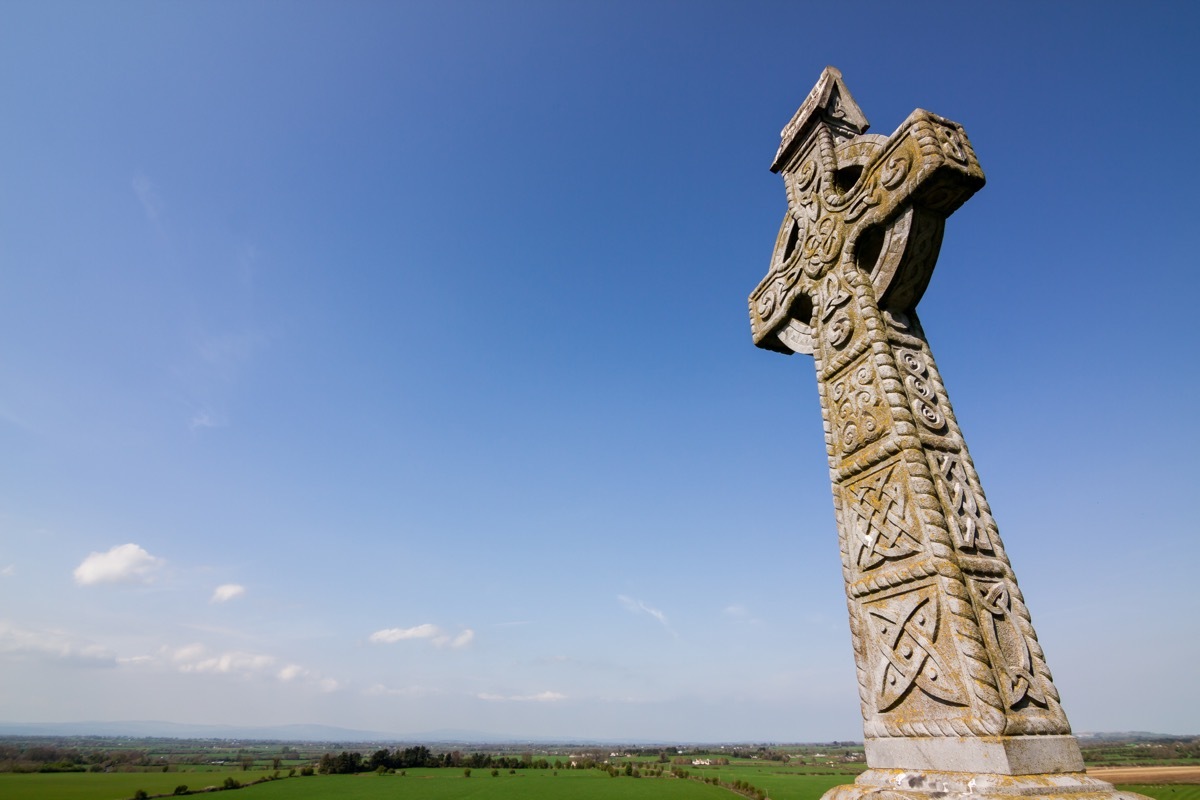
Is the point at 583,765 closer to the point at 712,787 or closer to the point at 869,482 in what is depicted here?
the point at 712,787

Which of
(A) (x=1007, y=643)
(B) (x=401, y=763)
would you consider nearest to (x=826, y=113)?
(A) (x=1007, y=643)

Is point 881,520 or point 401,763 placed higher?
point 881,520

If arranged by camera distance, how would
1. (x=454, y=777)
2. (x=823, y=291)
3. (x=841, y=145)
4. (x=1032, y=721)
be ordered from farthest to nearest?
(x=454, y=777) < (x=841, y=145) < (x=823, y=291) < (x=1032, y=721)

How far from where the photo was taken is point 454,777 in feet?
231

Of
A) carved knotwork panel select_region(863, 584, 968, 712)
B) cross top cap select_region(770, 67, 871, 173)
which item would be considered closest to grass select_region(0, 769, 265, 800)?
carved knotwork panel select_region(863, 584, 968, 712)

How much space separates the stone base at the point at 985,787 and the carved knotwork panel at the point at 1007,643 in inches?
13.9

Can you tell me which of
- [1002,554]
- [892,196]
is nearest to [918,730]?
[1002,554]

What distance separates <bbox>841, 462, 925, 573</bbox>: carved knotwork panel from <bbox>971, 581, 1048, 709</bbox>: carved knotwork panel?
1.36ft

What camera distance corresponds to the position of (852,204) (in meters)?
4.84

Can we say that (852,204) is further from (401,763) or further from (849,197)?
(401,763)

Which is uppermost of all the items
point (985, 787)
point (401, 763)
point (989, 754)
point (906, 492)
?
point (906, 492)

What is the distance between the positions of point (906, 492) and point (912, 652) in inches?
37.6

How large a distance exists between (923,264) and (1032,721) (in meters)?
3.16

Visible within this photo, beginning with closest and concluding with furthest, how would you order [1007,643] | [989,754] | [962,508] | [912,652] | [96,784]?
[989,754] → [1007,643] → [912,652] → [962,508] → [96,784]
